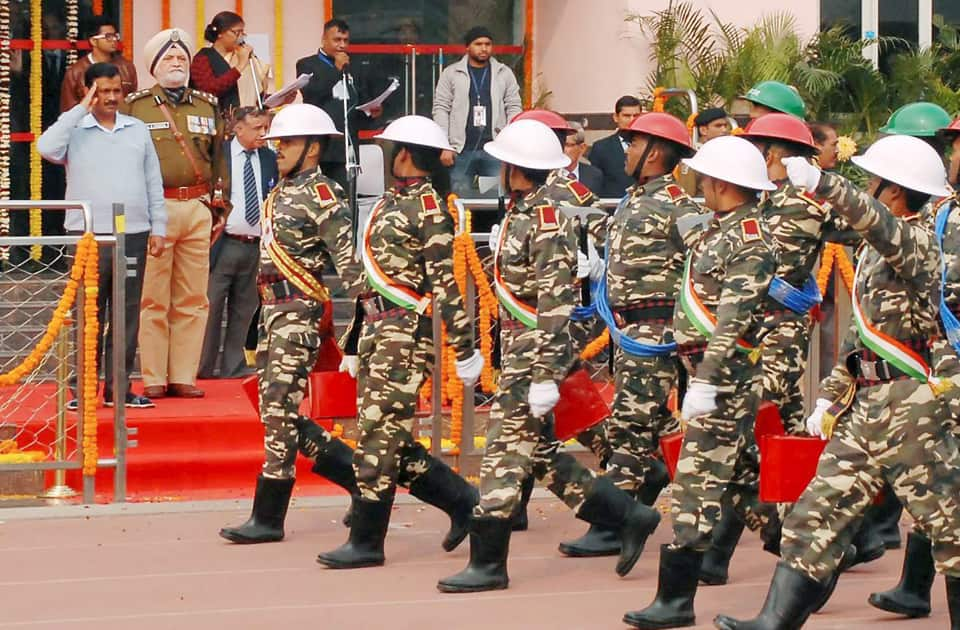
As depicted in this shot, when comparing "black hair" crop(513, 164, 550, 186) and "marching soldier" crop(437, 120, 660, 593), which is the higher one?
"black hair" crop(513, 164, 550, 186)

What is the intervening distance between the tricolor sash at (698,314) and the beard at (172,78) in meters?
5.19

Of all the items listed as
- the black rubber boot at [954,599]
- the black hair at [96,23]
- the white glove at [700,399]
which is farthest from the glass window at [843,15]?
the black rubber boot at [954,599]

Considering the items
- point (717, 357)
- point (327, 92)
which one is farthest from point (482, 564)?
point (327, 92)

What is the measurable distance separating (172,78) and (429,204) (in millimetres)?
3892

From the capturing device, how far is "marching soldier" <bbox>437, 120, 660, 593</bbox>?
7.77 meters

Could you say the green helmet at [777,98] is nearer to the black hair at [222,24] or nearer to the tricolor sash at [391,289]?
the tricolor sash at [391,289]

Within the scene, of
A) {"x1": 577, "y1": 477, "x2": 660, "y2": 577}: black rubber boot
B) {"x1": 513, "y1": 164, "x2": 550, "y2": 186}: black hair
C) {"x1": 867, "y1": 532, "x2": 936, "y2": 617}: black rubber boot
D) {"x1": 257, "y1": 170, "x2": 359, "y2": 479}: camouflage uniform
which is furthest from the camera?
{"x1": 257, "y1": 170, "x2": 359, "y2": 479}: camouflage uniform

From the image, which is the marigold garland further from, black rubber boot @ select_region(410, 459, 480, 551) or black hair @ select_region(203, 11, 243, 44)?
black rubber boot @ select_region(410, 459, 480, 551)

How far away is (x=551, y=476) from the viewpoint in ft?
27.0

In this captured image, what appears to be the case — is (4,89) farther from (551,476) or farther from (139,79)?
(551,476)

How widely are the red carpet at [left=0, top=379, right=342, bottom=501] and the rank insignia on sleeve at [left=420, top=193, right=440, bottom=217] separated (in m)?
2.70

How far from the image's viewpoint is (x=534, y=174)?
26.5 ft

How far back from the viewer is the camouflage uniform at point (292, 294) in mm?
8727

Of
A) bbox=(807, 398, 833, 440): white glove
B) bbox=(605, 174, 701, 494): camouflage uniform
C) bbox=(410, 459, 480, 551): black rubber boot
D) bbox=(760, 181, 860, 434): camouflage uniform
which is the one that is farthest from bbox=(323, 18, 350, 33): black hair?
bbox=(807, 398, 833, 440): white glove
